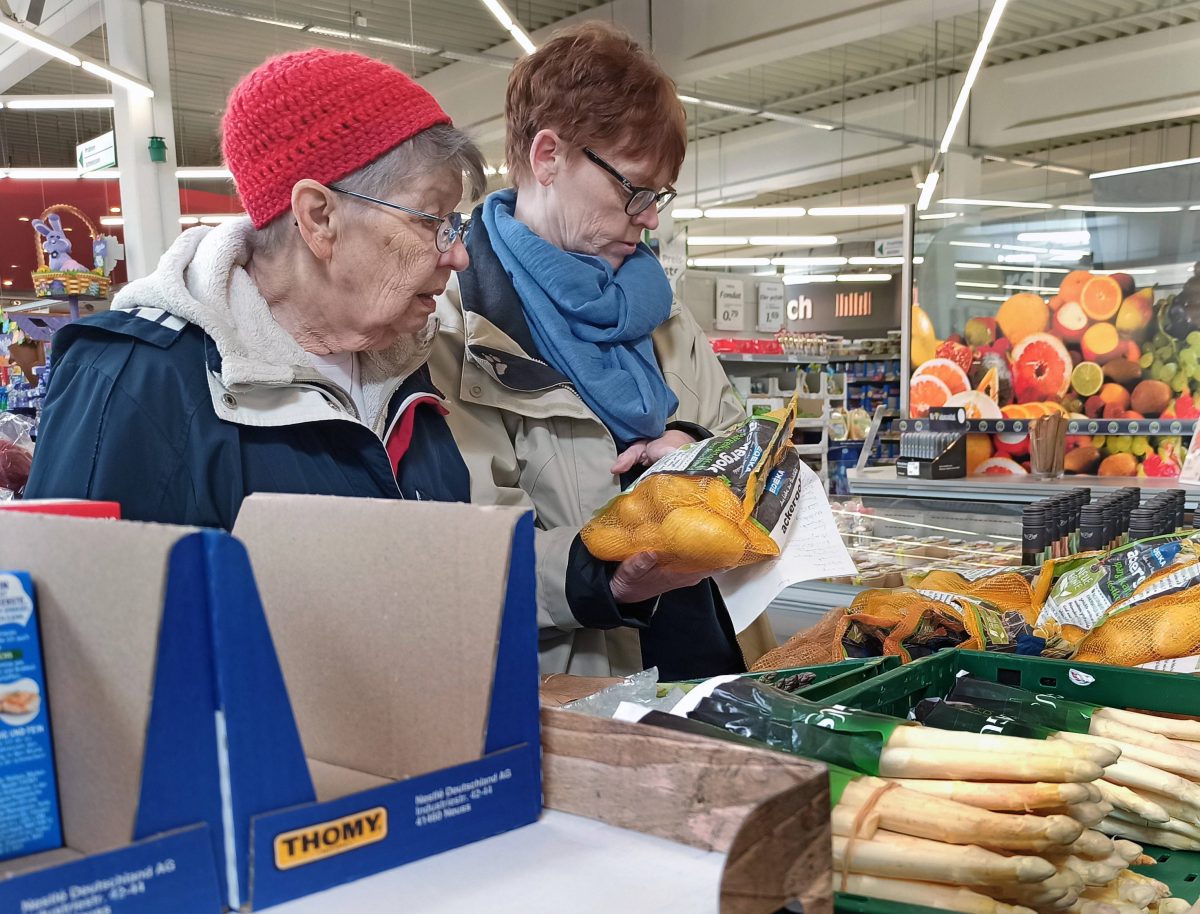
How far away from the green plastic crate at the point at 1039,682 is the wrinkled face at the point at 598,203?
1082 mm

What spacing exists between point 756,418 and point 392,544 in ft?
3.68

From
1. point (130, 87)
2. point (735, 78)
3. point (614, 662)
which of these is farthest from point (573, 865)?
point (735, 78)

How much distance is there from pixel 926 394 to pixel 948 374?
0.16 meters

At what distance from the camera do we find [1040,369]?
536 cm

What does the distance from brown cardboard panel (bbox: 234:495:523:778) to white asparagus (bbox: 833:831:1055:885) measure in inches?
17.8

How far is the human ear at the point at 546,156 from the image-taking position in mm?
2123

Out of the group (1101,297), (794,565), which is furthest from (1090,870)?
(1101,297)

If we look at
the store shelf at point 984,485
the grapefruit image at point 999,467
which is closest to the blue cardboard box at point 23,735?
the store shelf at point 984,485

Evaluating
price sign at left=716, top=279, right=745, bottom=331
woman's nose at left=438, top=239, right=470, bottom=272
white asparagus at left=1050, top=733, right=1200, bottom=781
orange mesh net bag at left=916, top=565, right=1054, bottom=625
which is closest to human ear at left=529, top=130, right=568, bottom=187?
woman's nose at left=438, top=239, right=470, bottom=272

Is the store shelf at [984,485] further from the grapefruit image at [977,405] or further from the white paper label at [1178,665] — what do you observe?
the white paper label at [1178,665]

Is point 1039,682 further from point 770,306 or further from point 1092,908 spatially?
point 770,306

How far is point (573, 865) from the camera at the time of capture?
32.5 inches

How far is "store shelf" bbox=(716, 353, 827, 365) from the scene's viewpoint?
10.4 m

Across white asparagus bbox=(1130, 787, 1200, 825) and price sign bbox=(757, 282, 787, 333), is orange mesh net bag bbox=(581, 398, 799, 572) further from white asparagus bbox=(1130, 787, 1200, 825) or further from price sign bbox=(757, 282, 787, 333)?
price sign bbox=(757, 282, 787, 333)
